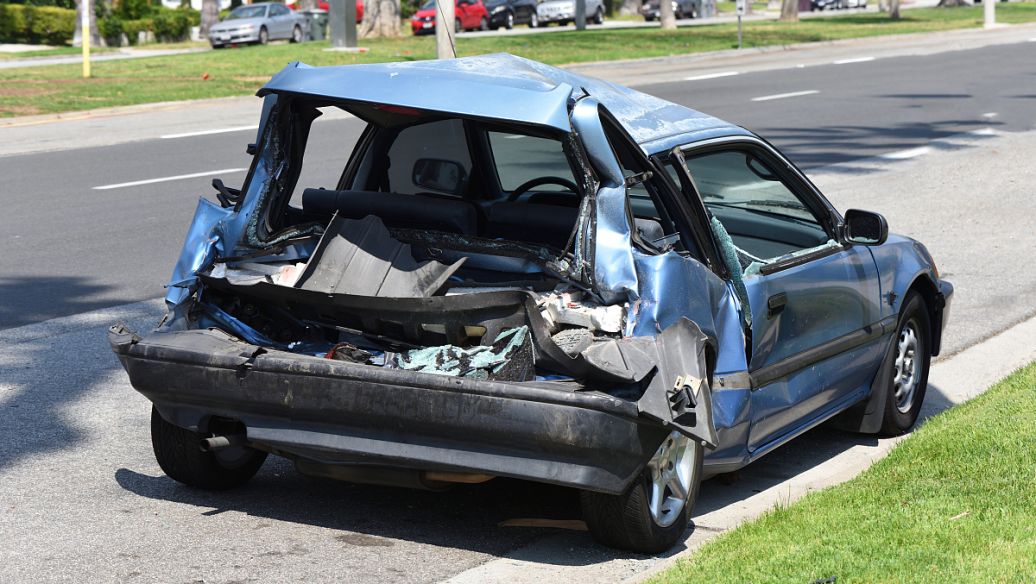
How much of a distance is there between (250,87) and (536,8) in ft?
104

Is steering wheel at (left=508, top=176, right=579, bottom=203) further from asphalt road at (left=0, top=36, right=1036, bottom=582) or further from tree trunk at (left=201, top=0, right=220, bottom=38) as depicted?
tree trunk at (left=201, top=0, right=220, bottom=38)

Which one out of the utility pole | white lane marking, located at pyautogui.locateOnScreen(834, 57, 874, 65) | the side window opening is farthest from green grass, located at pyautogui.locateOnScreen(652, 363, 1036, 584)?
the utility pole

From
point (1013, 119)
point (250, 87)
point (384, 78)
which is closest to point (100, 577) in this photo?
point (384, 78)

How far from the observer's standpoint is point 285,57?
Result: 3247 centimetres

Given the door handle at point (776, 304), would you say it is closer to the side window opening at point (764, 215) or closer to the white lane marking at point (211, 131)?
the side window opening at point (764, 215)

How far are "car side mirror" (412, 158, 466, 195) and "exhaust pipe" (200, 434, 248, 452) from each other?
1.47m

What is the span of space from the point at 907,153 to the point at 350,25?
66.0 feet

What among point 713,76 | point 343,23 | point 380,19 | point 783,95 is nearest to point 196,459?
point 783,95

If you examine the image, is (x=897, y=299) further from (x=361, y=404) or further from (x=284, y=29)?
(x=284, y=29)

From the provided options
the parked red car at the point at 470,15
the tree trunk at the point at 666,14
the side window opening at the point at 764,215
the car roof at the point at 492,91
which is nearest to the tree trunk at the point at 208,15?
the parked red car at the point at 470,15

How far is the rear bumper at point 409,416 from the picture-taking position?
175 inches

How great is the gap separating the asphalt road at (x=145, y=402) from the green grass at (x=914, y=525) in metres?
0.49

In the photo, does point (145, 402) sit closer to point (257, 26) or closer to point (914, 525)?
point (914, 525)

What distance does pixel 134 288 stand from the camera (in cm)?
965
